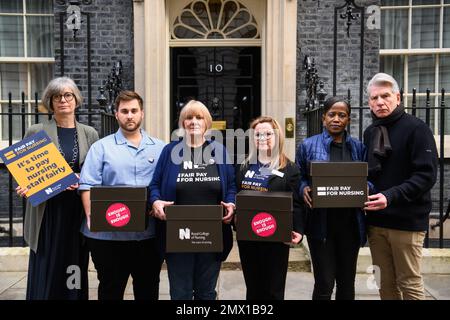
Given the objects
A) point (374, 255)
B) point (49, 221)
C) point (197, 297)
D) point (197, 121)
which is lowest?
point (197, 297)

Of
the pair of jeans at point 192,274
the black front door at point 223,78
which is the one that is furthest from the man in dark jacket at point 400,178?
the black front door at point 223,78

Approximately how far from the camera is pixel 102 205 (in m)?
2.71

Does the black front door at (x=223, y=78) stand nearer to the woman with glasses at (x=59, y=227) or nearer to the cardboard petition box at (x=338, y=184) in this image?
the woman with glasses at (x=59, y=227)

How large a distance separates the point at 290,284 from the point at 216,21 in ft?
12.6

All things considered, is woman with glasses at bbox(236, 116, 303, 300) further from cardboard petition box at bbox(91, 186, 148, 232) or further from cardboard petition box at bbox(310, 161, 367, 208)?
cardboard petition box at bbox(91, 186, 148, 232)

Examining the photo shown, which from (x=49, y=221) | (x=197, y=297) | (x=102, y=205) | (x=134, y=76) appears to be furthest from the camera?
(x=134, y=76)

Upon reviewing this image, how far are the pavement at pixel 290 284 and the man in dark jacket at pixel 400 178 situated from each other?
1.34 meters

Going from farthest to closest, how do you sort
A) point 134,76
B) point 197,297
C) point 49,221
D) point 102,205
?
point 134,76, point 49,221, point 197,297, point 102,205

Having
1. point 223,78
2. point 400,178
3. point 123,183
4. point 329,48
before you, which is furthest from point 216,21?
point 400,178

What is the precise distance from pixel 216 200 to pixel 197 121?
0.49m

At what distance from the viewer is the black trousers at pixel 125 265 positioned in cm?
287

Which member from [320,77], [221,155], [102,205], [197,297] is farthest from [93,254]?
[320,77]

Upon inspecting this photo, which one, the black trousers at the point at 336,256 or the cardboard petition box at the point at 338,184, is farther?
the black trousers at the point at 336,256

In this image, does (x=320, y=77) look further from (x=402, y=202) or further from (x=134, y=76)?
(x=402, y=202)
